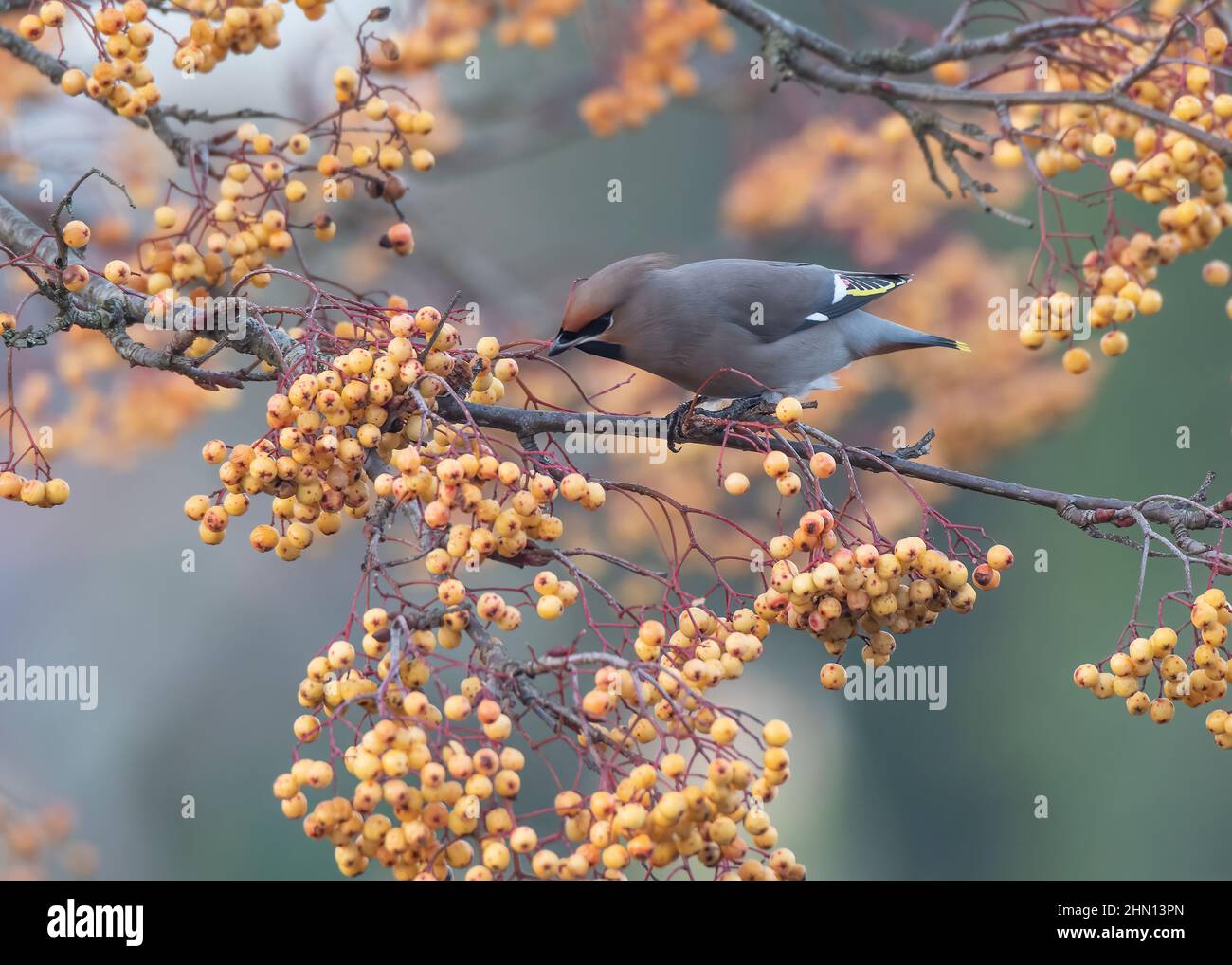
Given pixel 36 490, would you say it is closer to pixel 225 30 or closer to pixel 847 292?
pixel 225 30

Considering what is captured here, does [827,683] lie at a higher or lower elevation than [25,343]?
lower

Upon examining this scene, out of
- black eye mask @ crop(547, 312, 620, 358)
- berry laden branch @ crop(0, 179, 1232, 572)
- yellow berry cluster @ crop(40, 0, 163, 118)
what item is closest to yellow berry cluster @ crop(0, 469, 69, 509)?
berry laden branch @ crop(0, 179, 1232, 572)

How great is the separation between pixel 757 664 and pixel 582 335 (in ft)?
22.9

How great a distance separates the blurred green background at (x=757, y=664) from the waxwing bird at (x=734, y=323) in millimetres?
4435

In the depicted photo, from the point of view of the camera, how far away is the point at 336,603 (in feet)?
30.4

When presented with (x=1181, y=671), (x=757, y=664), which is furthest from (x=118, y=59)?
(x=757, y=664)

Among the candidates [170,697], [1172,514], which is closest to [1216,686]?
[1172,514]

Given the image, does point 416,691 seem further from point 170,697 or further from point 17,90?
point 170,697

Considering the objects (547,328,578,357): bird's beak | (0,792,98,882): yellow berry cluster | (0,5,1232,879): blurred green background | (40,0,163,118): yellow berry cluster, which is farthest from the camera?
(0,5,1232,879): blurred green background

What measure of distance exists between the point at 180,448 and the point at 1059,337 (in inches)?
345

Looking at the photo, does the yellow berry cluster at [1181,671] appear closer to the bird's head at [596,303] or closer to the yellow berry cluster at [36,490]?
the bird's head at [596,303]

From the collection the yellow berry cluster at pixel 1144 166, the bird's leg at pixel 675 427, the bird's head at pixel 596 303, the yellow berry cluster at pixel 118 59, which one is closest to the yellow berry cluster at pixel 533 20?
the bird's head at pixel 596 303

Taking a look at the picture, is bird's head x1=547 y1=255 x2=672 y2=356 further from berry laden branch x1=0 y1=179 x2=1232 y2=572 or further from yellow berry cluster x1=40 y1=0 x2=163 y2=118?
yellow berry cluster x1=40 y1=0 x2=163 y2=118

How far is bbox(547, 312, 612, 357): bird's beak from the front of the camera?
2908 millimetres
